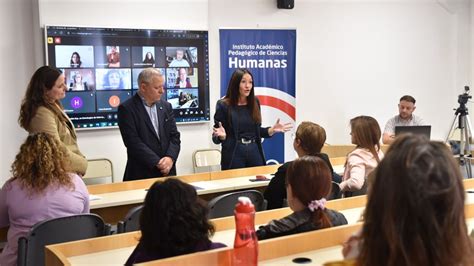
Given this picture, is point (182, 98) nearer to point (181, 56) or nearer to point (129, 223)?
point (181, 56)

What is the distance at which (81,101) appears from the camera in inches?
207

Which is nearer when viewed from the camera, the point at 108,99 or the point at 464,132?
the point at 108,99

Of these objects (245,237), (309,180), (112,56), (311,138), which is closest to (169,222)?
(245,237)

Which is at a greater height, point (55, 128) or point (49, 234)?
point (55, 128)

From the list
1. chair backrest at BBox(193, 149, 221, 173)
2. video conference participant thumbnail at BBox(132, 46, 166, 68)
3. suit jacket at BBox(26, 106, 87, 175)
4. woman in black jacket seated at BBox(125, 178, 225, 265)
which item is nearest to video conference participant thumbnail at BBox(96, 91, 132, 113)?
video conference participant thumbnail at BBox(132, 46, 166, 68)

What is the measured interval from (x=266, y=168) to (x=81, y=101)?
80.9 inches

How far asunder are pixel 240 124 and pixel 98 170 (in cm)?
166

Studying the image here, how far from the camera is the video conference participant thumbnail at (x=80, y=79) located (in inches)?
203

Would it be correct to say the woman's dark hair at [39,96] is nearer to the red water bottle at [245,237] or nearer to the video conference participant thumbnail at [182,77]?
the red water bottle at [245,237]

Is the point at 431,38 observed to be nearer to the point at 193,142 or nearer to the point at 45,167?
the point at 193,142

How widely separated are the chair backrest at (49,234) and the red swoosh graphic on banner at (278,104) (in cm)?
387

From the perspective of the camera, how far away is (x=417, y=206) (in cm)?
112

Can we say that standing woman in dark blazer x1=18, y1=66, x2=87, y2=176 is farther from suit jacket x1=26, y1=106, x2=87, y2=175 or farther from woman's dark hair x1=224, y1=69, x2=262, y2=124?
→ woman's dark hair x1=224, y1=69, x2=262, y2=124

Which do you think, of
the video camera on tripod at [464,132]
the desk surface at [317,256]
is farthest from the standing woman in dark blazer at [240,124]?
the video camera on tripod at [464,132]
